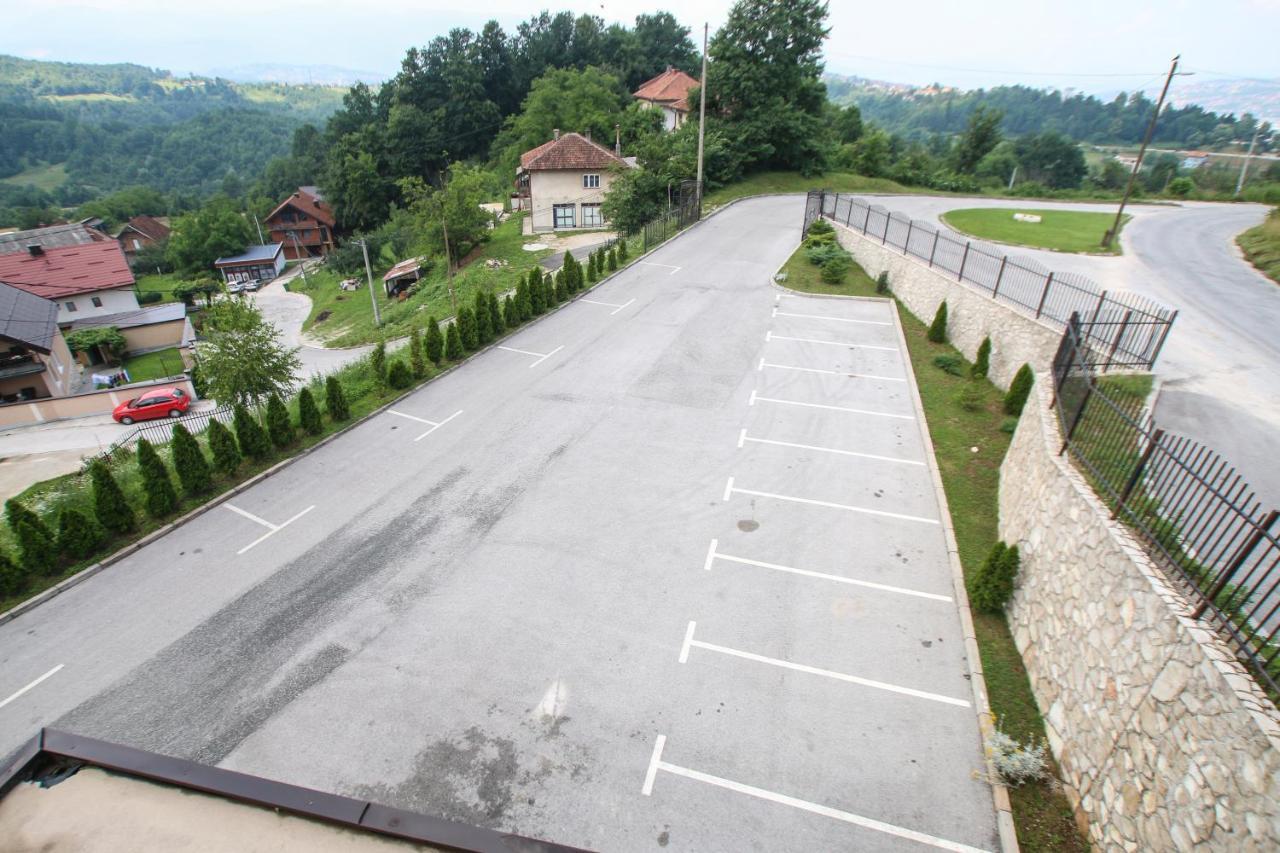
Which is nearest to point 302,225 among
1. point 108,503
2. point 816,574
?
point 108,503

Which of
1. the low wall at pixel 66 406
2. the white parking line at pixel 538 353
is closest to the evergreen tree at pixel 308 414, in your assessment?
the white parking line at pixel 538 353

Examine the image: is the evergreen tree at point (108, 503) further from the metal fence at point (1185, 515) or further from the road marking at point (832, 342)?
the road marking at point (832, 342)

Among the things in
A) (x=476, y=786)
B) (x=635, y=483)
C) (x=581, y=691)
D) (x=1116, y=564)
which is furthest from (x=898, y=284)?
(x=476, y=786)

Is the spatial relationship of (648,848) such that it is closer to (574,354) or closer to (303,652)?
(303,652)

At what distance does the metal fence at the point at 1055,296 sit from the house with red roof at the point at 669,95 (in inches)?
1606

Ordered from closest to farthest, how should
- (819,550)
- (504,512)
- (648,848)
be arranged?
(648,848), (819,550), (504,512)

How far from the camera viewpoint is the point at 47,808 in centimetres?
444

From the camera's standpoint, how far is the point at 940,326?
66.3ft

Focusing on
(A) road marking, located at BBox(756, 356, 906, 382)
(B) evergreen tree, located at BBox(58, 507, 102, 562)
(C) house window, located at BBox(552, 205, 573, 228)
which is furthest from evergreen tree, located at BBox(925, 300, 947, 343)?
(C) house window, located at BBox(552, 205, 573, 228)

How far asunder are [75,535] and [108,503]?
0.78 m

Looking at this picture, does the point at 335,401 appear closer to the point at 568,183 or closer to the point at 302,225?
the point at 568,183

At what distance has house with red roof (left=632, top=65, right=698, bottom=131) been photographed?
6359cm

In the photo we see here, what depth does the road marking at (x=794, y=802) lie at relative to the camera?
7.14m

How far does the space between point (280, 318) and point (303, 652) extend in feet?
189
